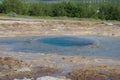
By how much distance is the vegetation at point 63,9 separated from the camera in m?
33.1

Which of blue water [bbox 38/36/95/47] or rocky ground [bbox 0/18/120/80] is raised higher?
rocky ground [bbox 0/18/120/80]

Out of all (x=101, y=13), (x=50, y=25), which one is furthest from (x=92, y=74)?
(x=101, y=13)

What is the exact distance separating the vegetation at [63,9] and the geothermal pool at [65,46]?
15345 millimetres

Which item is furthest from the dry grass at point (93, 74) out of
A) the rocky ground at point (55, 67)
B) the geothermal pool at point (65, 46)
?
the geothermal pool at point (65, 46)

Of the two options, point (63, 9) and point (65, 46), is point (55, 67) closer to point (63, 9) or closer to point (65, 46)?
point (65, 46)

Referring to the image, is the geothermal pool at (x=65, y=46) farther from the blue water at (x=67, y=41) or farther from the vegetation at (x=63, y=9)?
the vegetation at (x=63, y=9)

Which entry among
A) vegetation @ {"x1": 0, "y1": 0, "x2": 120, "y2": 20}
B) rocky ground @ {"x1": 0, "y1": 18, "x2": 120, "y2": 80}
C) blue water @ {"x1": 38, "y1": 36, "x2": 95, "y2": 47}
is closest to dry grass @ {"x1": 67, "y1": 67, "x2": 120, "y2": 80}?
rocky ground @ {"x1": 0, "y1": 18, "x2": 120, "y2": 80}

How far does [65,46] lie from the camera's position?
51.8 ft

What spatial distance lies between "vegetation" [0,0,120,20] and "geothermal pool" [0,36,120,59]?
15345 millimetres

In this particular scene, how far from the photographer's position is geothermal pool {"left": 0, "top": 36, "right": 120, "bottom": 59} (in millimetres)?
14648

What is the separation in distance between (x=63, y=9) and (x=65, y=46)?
59.8ft

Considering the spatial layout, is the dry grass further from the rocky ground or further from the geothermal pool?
the geothermal pool

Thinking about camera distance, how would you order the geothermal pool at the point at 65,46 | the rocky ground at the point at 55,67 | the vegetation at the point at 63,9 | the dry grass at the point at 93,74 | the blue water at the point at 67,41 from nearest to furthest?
the dry grass at the point at 93,74 < the rocky ground at the point at 55,67 < the geothermal pool at the point at 65,46 < the blue water at the point at 67,41 < the vegetation at the point at 63,9

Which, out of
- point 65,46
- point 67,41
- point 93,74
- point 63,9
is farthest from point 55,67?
point 63,9
